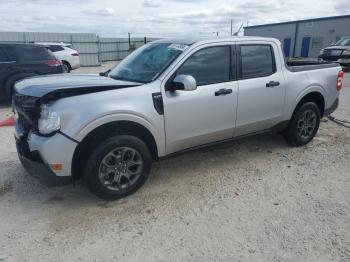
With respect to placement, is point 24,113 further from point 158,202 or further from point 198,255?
point 198,255

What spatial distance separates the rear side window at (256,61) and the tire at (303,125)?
924 millimetres

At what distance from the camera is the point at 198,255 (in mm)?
2637

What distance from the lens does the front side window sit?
3748 millimetres

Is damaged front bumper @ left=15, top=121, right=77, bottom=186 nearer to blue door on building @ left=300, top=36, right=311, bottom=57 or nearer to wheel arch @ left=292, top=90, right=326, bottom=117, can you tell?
wheel arch @ left=292, top=90, right=326, bottom=117

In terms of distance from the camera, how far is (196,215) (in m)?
3.23

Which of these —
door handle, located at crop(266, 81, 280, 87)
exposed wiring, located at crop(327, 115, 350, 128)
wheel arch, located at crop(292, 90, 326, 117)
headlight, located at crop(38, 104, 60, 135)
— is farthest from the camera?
exposed wiring, located at crop(327, 115, 350, 128)

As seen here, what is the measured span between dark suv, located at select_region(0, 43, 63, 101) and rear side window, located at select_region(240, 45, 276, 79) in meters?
6.30

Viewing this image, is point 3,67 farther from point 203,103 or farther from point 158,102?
point 203,103

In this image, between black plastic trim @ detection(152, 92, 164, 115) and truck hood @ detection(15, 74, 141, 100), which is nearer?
truck hood @ detection(15, 74, 141, 100)

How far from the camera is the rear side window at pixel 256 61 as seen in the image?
4219mm

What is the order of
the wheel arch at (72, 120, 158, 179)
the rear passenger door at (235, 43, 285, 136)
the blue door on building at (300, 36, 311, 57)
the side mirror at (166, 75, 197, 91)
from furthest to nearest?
the blue door on building at (300, 36, 311, 57)
the rear passenger door at (235, 43, 285, 136)
the side mirror at (166, 75, 197, 91)
the wheel arch at (72, 120, 158, 179)

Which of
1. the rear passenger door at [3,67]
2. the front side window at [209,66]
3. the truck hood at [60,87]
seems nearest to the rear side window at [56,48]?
the rear passenger door at [3,67]

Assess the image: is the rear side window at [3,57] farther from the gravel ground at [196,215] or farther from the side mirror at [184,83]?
the side mirror at [184,83]

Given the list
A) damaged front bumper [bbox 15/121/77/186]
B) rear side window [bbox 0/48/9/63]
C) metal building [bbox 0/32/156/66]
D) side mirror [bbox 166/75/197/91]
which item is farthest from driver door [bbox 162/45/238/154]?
metal building [bbox 0/32/156/66]
